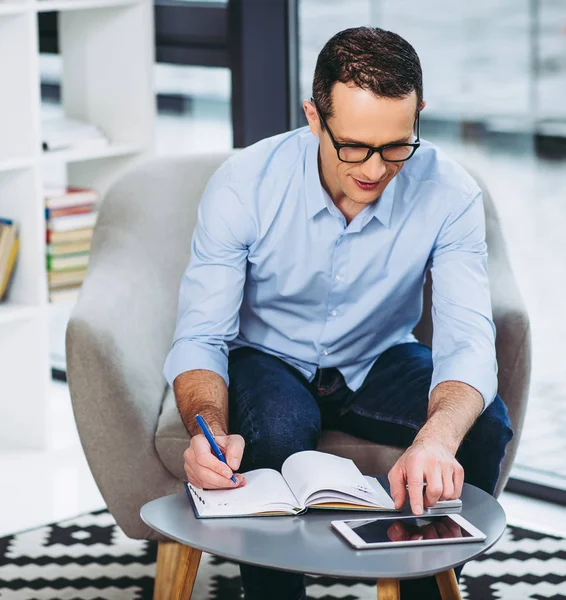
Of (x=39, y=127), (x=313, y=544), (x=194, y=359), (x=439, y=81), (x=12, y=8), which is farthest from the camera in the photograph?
(x=439, y=81)

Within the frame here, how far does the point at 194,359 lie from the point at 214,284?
14 cm

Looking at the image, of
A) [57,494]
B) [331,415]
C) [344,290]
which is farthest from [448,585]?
[57,494]

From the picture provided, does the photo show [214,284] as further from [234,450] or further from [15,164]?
[15,164]

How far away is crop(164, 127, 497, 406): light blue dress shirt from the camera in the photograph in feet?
6.55

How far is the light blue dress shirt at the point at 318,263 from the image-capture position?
200 centimetres

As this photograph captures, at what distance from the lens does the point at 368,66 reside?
175 cm

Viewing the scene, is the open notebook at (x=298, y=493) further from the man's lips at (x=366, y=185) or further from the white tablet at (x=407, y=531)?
the man's lips at (x=366, y=185)

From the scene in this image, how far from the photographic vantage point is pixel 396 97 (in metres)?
1.74

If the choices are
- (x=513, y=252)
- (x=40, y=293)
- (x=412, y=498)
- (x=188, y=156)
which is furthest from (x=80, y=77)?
(x=412, y=498)

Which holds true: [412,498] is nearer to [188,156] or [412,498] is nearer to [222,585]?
[222,585]

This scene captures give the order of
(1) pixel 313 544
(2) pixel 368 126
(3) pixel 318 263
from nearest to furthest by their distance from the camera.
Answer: (1) pixel 313 544
(2) pixel 368 126
(3) pixel 318 263

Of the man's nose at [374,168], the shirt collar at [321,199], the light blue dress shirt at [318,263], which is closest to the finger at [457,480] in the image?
the light blue dress shirt at [318,263]

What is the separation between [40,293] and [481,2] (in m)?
1.32

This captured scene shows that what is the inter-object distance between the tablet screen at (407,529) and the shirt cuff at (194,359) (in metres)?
0.50
